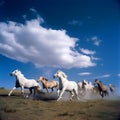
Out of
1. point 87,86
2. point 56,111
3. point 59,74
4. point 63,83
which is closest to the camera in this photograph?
point 56,111

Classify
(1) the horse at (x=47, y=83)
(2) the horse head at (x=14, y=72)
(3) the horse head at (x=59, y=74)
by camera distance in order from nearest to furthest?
(2) the horse head at (x=14, y=72)
(3) the horse head at (x=59, y=74)
(1) the horse at (x=47, y=83)

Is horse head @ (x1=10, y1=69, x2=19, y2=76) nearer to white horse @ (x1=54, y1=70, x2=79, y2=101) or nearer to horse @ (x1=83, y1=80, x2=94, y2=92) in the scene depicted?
white horse @ (x1=54, y1=70, x2=79, y2=101)

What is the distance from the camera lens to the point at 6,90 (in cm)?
1775

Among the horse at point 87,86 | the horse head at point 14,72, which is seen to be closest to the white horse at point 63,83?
the horse head at point 14,72

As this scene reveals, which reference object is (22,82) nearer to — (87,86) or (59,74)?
(59,74)

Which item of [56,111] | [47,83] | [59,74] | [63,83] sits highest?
[47,83]

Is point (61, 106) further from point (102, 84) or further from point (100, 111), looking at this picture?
point (102, 84)

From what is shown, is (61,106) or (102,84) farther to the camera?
(102,84)

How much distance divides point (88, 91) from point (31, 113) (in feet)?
43.4

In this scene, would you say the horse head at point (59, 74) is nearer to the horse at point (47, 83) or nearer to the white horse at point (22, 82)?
the white horse at point (22, 82)

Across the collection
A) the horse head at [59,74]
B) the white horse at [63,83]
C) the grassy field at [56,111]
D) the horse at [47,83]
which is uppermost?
the horse at [47,83]

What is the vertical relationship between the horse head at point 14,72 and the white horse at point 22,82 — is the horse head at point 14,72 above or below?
above

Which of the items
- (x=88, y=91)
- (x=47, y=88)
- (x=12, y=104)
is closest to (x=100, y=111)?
(x=12, y=104)

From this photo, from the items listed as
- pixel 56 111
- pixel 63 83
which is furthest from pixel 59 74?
pixel 56 111
